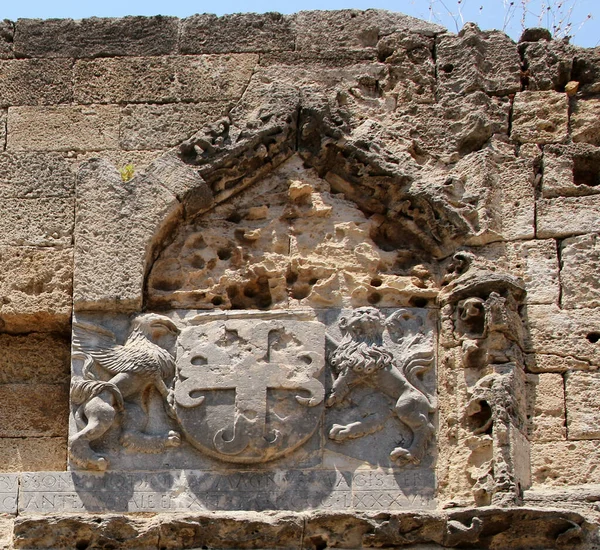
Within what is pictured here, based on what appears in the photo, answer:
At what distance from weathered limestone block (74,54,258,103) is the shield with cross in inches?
65.8

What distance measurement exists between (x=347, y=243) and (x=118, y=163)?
151cm

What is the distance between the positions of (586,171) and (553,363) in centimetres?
136

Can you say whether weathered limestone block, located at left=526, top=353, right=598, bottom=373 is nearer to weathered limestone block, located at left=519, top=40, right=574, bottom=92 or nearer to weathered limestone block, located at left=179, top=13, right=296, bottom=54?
weathered limestone block, located at left=519, top=40, right=574, bottom=92

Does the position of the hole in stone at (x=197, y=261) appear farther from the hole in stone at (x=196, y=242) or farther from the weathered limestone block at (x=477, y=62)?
the weathered limestone block at (x=477, y=62)

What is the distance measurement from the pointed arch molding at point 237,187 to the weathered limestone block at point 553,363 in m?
0.83

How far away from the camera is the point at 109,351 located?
360 inches

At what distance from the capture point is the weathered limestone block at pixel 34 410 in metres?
9.35

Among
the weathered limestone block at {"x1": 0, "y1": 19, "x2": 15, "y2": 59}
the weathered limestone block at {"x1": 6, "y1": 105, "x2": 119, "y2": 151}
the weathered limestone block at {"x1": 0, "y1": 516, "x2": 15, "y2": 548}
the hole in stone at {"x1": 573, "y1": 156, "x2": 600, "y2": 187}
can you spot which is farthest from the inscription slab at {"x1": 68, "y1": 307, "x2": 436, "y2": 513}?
the weathered limestone block at {"x1": 0, "y1": 19, "x2": 15, "y2": 59}

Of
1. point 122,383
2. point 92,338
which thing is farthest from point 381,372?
point 92,338

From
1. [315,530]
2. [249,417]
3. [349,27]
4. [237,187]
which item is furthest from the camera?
[349,27]

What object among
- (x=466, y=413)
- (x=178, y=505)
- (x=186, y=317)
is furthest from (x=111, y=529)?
(x=466, y=413)

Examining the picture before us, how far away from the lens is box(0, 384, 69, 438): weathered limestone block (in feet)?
30.7

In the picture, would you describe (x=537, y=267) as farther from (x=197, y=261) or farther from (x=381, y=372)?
(x=197, y=261)

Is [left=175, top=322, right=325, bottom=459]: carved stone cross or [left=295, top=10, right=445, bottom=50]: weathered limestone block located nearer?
[left=175, top=322, right=325, bottom=459]: carved stone cross
